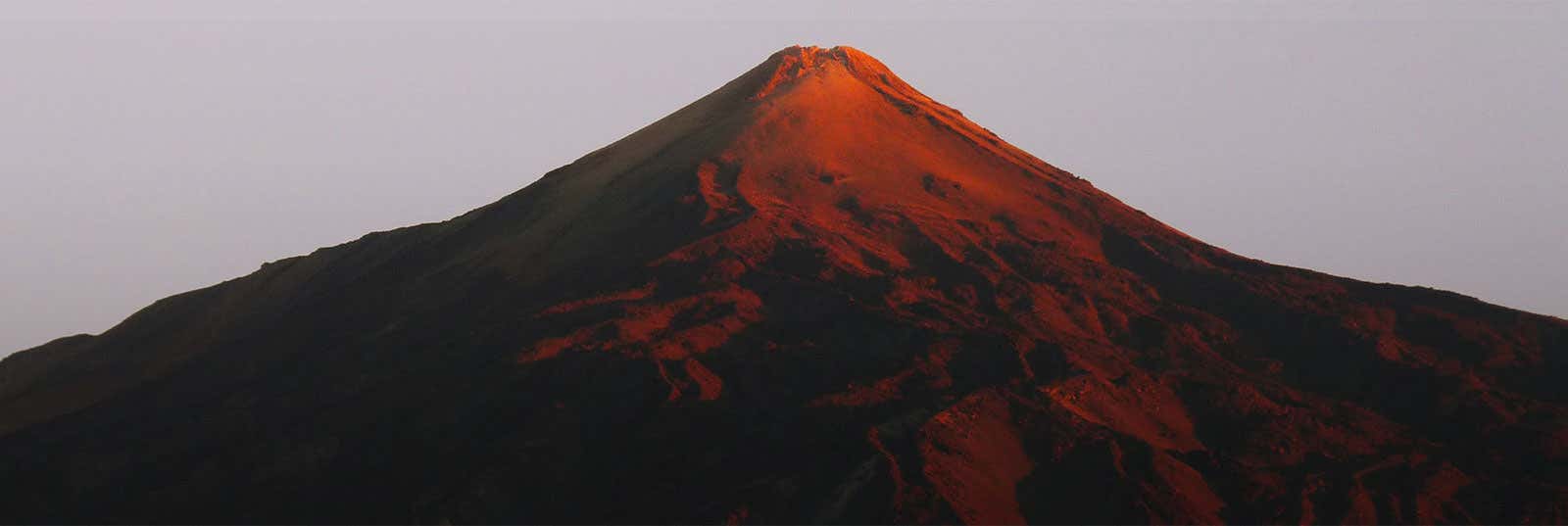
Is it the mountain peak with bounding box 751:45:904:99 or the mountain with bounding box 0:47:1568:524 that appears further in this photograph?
the mountain peak with bounding box 751:45:904:99

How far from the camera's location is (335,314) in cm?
7175

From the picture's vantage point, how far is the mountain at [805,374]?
52938 mm

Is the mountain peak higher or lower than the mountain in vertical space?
higher

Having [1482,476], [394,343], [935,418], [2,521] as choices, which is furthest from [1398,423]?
[2,521]

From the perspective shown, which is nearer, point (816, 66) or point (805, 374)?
point (805, 374)

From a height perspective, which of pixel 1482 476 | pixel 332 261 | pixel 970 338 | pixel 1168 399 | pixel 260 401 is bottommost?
pixel 1482 476

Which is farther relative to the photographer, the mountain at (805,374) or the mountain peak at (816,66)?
the mountain peak at (816,66)

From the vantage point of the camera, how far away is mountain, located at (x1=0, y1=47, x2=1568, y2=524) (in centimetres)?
5294

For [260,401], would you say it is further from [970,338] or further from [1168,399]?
[1168,399]

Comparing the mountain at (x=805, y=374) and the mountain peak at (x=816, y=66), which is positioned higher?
the mountain peak at (x=816, y=66)

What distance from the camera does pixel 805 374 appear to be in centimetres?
5878

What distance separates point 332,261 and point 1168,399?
42260 mm

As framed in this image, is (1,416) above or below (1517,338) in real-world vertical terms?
above

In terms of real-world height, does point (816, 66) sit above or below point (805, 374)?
above
